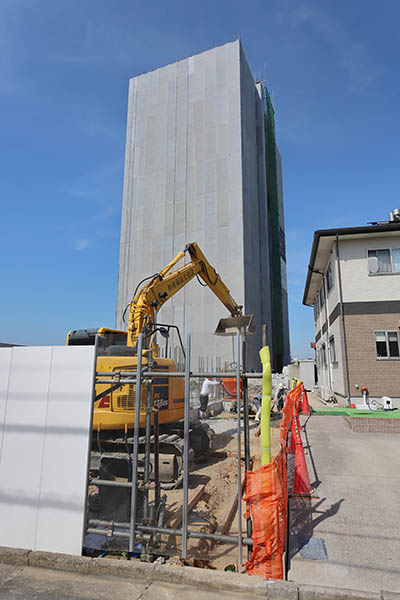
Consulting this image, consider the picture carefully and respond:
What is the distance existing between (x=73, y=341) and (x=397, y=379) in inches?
517

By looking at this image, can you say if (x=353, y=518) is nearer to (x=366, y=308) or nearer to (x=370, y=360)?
(x=370, y=360)

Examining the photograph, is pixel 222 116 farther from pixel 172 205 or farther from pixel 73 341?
pixel 73 341

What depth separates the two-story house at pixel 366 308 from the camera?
15469 millimetres

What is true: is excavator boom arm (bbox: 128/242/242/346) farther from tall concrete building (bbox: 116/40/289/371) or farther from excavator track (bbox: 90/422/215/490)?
tall concrete building (bbox: 116/40/289/371)

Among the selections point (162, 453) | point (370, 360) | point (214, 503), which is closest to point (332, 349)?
point (370, 360)

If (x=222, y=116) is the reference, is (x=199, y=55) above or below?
above

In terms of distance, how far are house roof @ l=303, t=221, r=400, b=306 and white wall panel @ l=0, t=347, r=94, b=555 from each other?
49.0 ft

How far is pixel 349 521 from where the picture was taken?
515cm

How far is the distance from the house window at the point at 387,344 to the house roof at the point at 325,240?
4618 millimetres

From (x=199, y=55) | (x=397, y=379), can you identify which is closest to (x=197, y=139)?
(x=199, y=55)

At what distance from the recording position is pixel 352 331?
16.0 meters

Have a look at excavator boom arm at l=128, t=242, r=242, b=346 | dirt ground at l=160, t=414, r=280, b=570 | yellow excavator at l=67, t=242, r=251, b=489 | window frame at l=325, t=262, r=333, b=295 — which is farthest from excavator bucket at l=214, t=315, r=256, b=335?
window frame at l=325, t=262, r=333, b=295

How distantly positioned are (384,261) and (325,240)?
2819 mm

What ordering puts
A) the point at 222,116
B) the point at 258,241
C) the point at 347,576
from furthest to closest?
the point at 258,241
the point at 222,116
the point at 347,576
